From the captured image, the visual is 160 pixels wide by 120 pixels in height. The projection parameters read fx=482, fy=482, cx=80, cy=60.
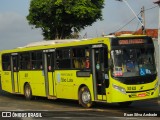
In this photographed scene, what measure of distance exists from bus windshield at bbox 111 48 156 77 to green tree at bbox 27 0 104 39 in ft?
78.3

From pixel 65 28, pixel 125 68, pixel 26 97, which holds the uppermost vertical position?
pixel 65 28

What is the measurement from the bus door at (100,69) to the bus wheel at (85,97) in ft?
1.90

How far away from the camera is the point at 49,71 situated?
882 inches

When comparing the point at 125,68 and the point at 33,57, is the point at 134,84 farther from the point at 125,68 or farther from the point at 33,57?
the point at 33,57

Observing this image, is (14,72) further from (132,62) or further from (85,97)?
(132,62)

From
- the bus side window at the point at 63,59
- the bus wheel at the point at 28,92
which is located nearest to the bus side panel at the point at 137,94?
the bus side window at the point at 63,59

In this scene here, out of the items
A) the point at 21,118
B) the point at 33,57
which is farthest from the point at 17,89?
the point at 21,118

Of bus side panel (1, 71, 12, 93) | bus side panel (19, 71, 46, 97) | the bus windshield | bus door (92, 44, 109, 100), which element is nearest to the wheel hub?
bus door (92, 44, 109, 100)

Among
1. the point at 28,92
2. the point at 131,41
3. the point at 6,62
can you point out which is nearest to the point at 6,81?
the point at 6,62

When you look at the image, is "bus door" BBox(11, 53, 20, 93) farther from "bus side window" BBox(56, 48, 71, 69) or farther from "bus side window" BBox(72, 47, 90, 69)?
"bus side window" BBox(72, 47, 90, 69)

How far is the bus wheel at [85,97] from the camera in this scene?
19188 mm

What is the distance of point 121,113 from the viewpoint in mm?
16797

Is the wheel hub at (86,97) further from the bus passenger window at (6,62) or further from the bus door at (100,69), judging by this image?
the bus passenger window at (6,62)

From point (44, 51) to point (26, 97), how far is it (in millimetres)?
3765
